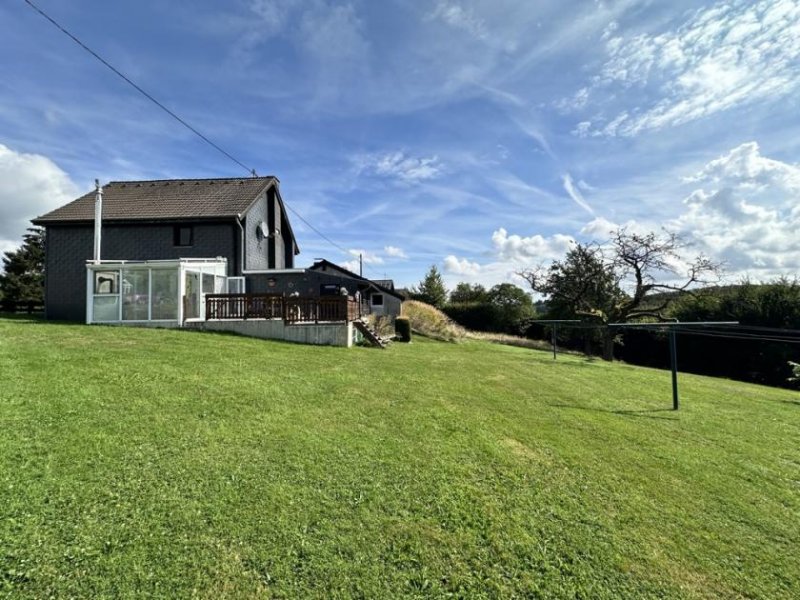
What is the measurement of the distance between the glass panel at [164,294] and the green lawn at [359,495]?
6724 mm

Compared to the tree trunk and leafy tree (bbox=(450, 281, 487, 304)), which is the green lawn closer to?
the tree trunk

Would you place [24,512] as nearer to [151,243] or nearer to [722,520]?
[722,520]

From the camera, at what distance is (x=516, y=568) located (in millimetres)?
2711

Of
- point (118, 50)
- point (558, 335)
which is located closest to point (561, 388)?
point (118, 50)

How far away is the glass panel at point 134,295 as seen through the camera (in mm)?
13242

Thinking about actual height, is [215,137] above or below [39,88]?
above

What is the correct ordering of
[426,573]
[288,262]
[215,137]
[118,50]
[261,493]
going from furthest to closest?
[288,262] → [215,137] → [118,50] → [261,493] → [426,573]

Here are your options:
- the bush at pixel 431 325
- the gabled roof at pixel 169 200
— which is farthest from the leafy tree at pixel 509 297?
the gabled roof at pixel 169 200

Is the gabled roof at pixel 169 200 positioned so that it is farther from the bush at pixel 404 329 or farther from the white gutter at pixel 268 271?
the bush at pixel 404 329

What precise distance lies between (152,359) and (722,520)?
8377 mm

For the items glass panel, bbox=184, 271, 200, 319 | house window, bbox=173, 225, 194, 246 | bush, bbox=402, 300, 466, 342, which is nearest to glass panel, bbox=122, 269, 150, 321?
glass panel, bbox=184, 271, 200, 319

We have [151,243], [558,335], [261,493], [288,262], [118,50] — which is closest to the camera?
[261,493]

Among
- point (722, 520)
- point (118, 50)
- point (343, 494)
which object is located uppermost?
point (118, 50)

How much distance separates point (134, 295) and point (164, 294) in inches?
40.1
